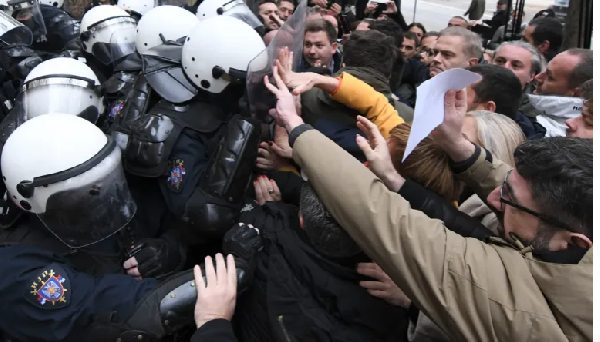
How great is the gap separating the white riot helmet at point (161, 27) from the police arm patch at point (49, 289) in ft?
5.96

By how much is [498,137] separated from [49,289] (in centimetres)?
171

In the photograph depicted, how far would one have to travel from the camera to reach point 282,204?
181 cm

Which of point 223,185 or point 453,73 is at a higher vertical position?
point 453,73

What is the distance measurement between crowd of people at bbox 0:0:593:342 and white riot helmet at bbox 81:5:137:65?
44 centimetres

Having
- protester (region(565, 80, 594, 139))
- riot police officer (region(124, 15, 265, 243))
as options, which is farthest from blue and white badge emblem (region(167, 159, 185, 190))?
protester (region(565, 80, 594, 139))

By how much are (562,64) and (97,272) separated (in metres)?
2.81

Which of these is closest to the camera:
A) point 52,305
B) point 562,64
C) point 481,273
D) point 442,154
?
point 481,273

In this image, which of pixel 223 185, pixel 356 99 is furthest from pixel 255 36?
pixel 223 185

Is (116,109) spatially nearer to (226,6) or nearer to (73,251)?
(73,251)

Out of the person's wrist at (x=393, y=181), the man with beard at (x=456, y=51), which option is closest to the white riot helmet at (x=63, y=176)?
the person's wrist at (x=393, y=181)

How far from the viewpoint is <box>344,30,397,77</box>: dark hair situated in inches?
102

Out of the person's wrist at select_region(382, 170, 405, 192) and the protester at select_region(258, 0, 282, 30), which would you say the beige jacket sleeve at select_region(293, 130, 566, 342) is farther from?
the protester at select_region(258, 0, 282, 30)

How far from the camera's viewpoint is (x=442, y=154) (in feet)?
5.33

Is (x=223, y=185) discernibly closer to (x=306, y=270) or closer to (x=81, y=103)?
(x=306, y=270)
